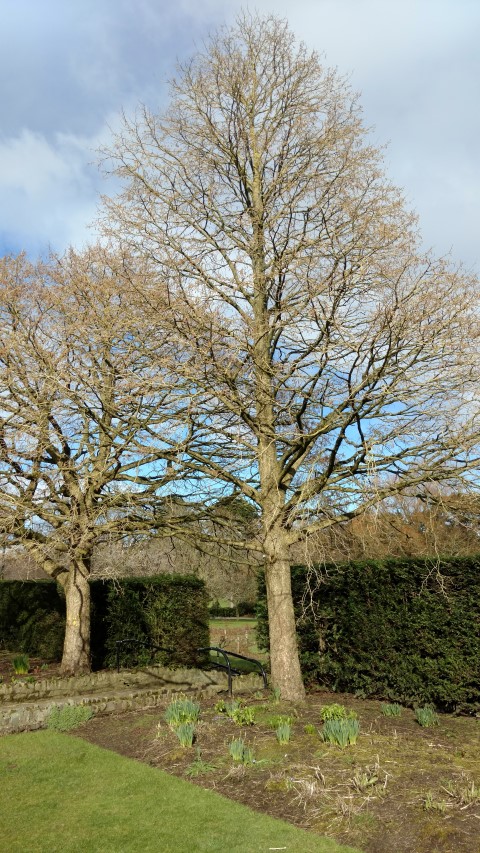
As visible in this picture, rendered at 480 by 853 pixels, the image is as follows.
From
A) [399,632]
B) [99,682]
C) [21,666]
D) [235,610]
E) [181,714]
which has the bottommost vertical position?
[99,682]

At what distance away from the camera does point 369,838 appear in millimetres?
4184

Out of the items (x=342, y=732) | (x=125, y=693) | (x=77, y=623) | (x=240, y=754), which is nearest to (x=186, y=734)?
(x=240, y=754)

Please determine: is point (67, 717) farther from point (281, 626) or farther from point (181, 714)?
point (281, 626)

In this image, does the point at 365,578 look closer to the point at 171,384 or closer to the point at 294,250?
the point at 171,384

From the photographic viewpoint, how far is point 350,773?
17.3ft

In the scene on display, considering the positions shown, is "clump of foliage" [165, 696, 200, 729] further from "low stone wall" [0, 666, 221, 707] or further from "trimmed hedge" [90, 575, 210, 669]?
"trimmed hedge" [90, 575, 210, 669]

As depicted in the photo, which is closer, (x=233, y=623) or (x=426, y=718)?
(x=426, y=718)

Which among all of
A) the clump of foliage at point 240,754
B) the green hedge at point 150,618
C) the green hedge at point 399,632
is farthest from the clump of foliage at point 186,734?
the green hedge at point 150,618

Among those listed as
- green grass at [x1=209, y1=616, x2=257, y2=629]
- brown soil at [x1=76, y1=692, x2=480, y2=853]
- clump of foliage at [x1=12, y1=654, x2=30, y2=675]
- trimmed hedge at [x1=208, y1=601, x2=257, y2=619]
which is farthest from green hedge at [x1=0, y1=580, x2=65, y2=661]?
trimmed hedge at [x1=208, y1=601, x2=257, y2=619]

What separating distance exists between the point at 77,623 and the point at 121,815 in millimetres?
7925

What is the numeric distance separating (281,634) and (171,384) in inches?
153

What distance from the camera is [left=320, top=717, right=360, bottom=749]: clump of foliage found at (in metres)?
5.95

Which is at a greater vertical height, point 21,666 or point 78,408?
point 78,408

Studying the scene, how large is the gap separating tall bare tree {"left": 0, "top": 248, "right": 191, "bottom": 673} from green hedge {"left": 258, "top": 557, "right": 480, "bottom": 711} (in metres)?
3.32
